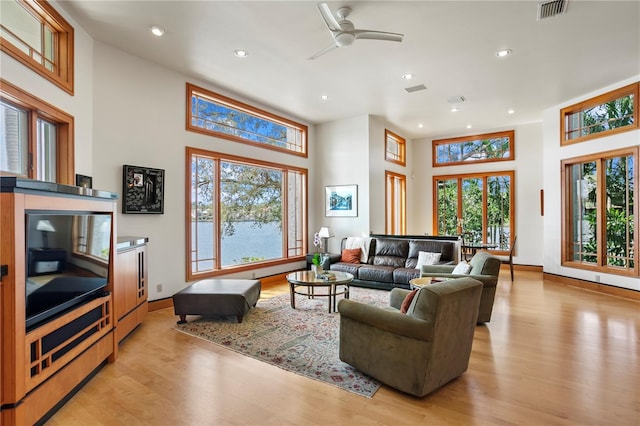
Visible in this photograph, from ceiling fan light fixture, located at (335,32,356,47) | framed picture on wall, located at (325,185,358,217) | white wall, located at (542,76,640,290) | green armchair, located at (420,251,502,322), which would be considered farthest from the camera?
framed picture on wall, located at (325,185,358,217)

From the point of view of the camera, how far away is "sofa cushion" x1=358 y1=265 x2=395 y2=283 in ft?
19.0

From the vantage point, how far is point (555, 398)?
2449 millimetres

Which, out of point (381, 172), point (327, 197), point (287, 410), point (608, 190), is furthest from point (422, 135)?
point (287, 410)

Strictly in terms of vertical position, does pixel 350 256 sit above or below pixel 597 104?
below

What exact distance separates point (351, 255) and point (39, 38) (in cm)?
553

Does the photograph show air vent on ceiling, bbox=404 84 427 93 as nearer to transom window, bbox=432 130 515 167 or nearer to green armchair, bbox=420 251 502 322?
green armchair, bbox=420 251 502 322

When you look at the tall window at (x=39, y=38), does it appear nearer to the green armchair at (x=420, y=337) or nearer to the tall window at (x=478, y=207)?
the green armchair at (x=420, y=337)

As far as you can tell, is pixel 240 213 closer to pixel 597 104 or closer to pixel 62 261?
pixel 62 261

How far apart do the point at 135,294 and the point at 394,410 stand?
10.2ft

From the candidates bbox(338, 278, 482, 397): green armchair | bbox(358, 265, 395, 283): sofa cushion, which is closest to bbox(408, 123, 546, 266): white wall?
bbox(358, 265, 395, 283): sofa cushion

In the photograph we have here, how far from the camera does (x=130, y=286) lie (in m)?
3.64

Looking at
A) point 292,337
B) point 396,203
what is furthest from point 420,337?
point 396,203

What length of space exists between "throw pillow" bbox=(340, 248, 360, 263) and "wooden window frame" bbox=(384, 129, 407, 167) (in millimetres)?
2635

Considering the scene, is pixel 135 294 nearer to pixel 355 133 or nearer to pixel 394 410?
pixel 394 410
